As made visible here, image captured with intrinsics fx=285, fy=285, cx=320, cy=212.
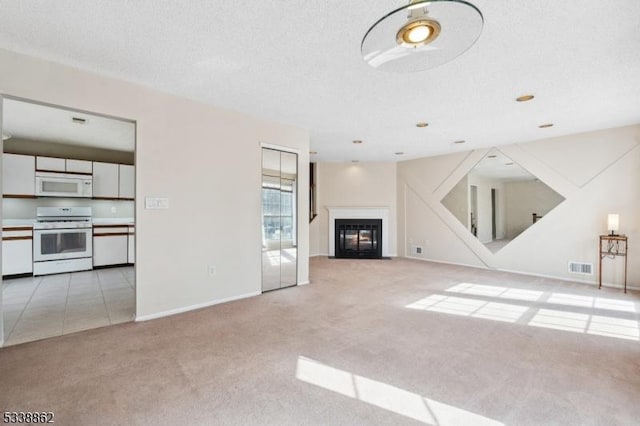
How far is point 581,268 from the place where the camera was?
4.78 meters

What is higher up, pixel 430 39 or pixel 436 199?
pixel 430 39

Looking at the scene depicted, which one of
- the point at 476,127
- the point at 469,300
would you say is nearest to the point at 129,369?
the point at 469,300

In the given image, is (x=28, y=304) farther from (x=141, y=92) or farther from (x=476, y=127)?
(x=476, y=127)

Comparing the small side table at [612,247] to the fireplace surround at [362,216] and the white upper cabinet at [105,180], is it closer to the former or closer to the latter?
the fireplace surround at [362,216]

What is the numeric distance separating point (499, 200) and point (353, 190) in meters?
3.36

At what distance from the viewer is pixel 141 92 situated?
3.07 meters

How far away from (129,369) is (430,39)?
301 centimetres

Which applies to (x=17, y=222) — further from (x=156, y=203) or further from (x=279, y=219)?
(x=279, y=219)

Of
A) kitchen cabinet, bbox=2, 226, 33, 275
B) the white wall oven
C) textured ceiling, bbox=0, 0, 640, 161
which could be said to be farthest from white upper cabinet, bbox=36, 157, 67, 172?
textured ceiling, bbox=0, 0, 640, 161

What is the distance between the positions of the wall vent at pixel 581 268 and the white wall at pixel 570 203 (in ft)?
0.21

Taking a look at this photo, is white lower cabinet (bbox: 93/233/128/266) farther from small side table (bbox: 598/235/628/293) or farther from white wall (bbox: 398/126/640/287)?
small side table (bbox: 598/235/628/293)

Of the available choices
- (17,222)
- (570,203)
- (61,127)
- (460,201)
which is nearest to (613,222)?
(570,203)

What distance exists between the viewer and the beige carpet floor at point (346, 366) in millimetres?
1682

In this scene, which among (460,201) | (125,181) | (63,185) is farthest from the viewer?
(460,201)
